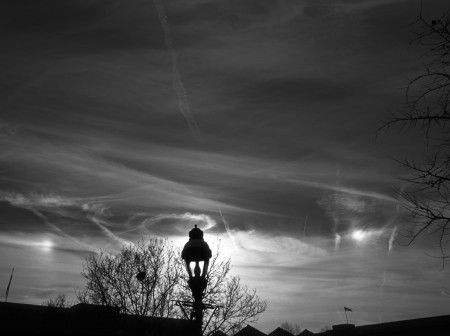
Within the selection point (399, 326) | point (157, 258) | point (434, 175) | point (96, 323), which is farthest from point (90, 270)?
point (434, 175)

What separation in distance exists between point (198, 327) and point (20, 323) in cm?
3211

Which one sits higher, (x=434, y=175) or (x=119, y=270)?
(x=119, y=270)

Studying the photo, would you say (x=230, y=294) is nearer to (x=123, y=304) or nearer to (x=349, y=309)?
(x=123, y=304)

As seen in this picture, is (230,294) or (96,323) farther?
(230,294)

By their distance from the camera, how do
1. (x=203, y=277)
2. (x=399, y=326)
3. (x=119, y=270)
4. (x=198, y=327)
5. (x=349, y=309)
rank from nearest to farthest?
(x=198, y=327)
(x=203, y=277)
(x=399, y=326)
(x=119, y=270)
(x=349, y=309)

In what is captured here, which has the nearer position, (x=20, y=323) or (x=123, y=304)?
(x=123, y=304)

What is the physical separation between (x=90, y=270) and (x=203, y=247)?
28356 mm

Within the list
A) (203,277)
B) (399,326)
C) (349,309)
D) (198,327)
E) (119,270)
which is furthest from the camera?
(349,309)

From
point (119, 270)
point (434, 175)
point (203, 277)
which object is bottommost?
point (203, 277)

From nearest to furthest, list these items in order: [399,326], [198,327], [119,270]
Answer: [198,327] → [399,326] → [119,270]

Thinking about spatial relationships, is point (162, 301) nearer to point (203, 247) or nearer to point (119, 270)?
point (119, 270)

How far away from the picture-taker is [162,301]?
2825cm

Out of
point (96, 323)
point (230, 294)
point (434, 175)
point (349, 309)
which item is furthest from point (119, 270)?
point (434, 175)

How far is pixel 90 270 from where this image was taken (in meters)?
31.2
